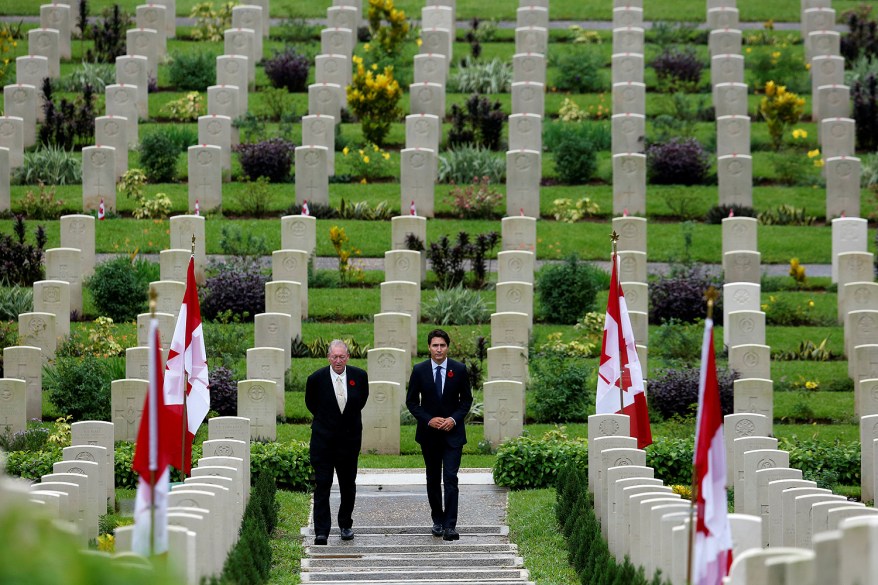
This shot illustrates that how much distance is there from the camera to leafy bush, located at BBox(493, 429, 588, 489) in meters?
14.9

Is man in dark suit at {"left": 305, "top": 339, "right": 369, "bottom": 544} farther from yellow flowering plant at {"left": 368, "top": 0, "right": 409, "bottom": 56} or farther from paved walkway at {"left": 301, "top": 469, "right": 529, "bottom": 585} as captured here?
yellow flowering plant at {"left": 368, "top": 0, "right": 409, "bottom": 56}

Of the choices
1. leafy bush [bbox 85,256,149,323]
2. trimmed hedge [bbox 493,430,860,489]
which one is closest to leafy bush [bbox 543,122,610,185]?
leafy bush [bbox 85,256,149,323]

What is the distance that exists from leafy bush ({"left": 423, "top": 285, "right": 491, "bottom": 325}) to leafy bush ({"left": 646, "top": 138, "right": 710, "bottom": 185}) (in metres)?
6.32

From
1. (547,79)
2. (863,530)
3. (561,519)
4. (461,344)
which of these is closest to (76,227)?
(461,344)

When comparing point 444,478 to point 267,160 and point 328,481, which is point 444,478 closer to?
point 328,481

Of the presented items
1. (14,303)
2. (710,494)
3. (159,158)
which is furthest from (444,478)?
(159,158)

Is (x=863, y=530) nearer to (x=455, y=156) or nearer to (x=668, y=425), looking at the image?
(x=668, y=425)

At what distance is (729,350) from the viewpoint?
1794 centimetres

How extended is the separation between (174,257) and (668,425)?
23.4ft

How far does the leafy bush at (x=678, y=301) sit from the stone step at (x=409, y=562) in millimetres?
8698

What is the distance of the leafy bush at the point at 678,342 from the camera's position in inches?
744

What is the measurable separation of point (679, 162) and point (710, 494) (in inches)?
688

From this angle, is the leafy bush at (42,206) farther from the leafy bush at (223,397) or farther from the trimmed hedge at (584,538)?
the trimmed hedge at (584,538)

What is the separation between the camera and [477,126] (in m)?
26.5
